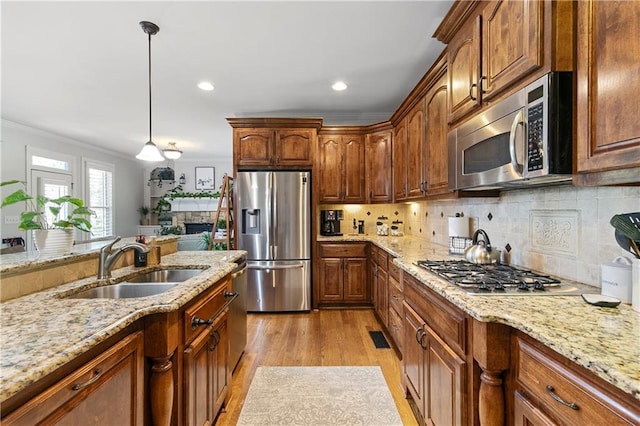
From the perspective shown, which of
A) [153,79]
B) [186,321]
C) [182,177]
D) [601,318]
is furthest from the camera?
[182,177]

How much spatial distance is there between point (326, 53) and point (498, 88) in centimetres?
174

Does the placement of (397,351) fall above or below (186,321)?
below

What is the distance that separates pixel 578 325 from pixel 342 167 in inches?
139

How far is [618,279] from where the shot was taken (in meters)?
1.17

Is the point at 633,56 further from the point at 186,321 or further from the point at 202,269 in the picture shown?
the point at 202,269

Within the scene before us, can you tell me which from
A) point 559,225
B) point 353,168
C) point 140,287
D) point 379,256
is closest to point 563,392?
point 559,225

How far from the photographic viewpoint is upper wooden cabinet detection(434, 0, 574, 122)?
1.14m

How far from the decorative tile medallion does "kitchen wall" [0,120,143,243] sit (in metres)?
6.82

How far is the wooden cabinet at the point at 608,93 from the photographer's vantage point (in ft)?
2.94

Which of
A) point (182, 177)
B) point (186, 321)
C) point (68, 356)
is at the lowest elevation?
point (186, 321)

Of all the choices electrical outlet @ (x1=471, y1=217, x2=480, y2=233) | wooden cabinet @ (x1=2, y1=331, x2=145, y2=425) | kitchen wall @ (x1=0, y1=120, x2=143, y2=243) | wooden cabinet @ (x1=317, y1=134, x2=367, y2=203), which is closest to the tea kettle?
electrical outlet @ (x1=471, y1=217, x2=480, y2=233)

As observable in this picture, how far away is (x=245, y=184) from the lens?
12.9ft

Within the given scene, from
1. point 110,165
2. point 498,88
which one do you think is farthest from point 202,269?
point 110,165

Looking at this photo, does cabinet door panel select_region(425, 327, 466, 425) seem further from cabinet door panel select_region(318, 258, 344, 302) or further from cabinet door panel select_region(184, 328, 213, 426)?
cabinet door panel select_region(318, 258, 344, 302)
